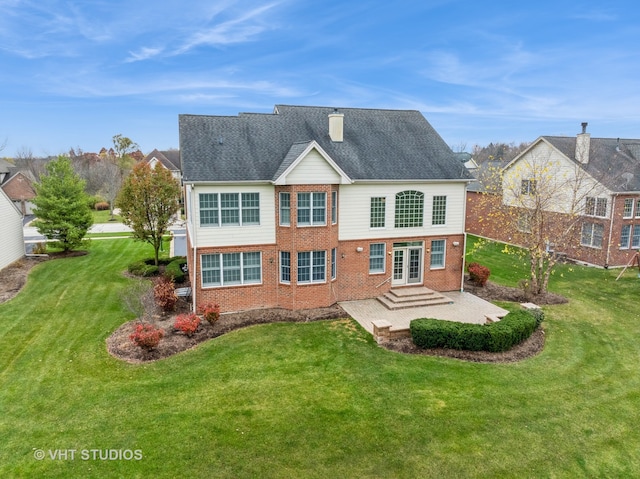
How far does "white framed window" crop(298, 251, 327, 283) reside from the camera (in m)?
18.1

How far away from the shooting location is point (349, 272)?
19.6 m

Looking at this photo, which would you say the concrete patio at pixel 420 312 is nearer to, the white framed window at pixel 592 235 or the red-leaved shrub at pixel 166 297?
the red-leaved shrub at pixel 166 297

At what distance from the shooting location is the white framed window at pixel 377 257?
19938 millimetres

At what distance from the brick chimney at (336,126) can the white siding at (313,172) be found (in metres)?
3.64

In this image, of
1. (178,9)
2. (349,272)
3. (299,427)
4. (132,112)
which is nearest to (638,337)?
(349,272)

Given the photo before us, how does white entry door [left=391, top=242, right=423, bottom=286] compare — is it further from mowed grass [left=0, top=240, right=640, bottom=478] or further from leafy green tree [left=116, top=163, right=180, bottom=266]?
leafy green tree [left=116, top=163, right=180, bottom=266]

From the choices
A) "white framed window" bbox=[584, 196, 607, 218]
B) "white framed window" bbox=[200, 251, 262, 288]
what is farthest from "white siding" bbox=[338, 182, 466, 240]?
"white framed window" bbox=[584, 196, 607, 218]

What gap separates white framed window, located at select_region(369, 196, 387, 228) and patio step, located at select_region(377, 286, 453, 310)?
3416 millimetres

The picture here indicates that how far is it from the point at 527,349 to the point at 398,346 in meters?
4.66

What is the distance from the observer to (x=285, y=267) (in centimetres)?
1822

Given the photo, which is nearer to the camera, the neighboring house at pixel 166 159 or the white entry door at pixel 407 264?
the white entry door at pixel 407 264

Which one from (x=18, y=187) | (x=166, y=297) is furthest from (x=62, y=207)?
(x=18, y=187)

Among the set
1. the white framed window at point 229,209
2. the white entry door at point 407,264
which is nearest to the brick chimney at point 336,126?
the white framed window at point 229,209

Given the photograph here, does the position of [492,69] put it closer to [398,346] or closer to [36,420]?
[398,346]
